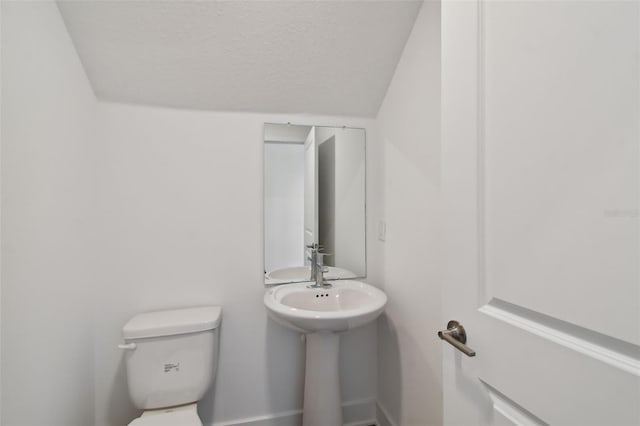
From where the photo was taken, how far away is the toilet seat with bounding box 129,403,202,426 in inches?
46.3

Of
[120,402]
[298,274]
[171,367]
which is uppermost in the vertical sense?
[298,274]

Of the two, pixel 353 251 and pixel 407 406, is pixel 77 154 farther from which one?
pixel 407 406

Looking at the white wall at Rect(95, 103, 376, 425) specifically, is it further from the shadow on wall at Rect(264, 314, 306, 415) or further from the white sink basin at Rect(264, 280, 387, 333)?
the white sink basin at Rect(264, 280, 387, 333)

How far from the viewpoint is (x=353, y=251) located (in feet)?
5.75

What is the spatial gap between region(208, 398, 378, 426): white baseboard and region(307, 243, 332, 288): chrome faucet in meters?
0.74

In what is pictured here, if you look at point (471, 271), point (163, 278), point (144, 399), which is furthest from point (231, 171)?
point (471, 271)

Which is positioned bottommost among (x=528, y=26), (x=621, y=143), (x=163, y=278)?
(x=163, y=278)

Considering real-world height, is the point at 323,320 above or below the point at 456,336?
below

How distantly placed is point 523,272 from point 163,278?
1540 millimetres

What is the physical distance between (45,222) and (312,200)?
45.9 inches

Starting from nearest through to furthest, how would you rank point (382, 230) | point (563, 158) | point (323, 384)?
1. point (563, 158)
2. point (323, 384)
3. point (382, 230)

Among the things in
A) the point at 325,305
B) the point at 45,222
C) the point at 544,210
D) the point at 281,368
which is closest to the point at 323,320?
the point at 325,305

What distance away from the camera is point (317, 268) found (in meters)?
1.63

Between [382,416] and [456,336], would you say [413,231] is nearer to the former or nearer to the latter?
[456,336]
